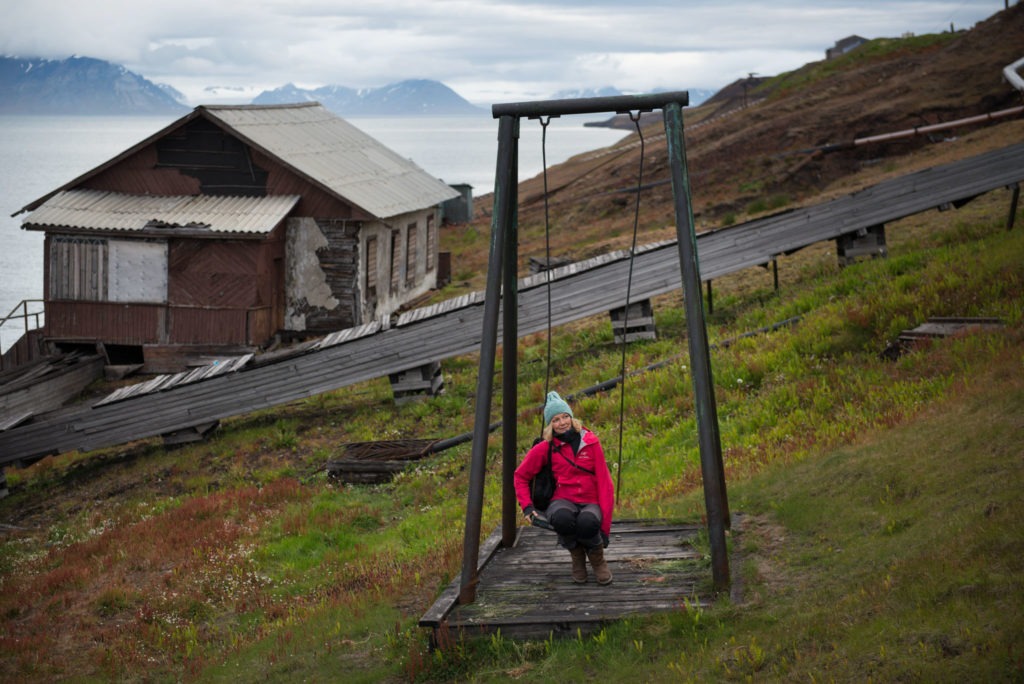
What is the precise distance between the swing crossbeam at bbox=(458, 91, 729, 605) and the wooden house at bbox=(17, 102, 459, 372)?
1794 cm

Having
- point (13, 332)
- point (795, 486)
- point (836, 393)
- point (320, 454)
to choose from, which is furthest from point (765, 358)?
point (13, 332)

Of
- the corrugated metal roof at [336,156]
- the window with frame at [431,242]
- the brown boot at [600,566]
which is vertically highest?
the corrugated metal roof at [336,156]

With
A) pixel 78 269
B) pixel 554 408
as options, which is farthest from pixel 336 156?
pixel 554 408

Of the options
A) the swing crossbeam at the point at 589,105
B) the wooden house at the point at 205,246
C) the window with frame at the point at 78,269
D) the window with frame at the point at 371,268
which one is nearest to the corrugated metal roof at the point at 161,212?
the wooden house at the point at 205,246

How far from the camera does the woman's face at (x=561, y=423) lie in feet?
25.3

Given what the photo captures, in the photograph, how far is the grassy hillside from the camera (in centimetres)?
641

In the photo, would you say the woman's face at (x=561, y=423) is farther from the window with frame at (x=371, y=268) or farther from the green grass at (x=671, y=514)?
the window with frame at (x=371, y=268)

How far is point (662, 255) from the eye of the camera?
2038cm

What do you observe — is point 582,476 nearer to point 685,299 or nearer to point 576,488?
point 576,488

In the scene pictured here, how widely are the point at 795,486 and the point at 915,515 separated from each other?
5.75 ft

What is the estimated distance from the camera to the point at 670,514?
9.59 m

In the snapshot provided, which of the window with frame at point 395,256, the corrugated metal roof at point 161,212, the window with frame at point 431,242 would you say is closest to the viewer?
the corrugated metal roof at point 161,212

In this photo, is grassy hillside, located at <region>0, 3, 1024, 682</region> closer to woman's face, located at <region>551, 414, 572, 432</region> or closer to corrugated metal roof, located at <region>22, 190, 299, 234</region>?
woman's face, located at <region>551, 414, 572, 432</region>

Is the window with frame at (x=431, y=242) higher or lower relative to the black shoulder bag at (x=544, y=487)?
higher
